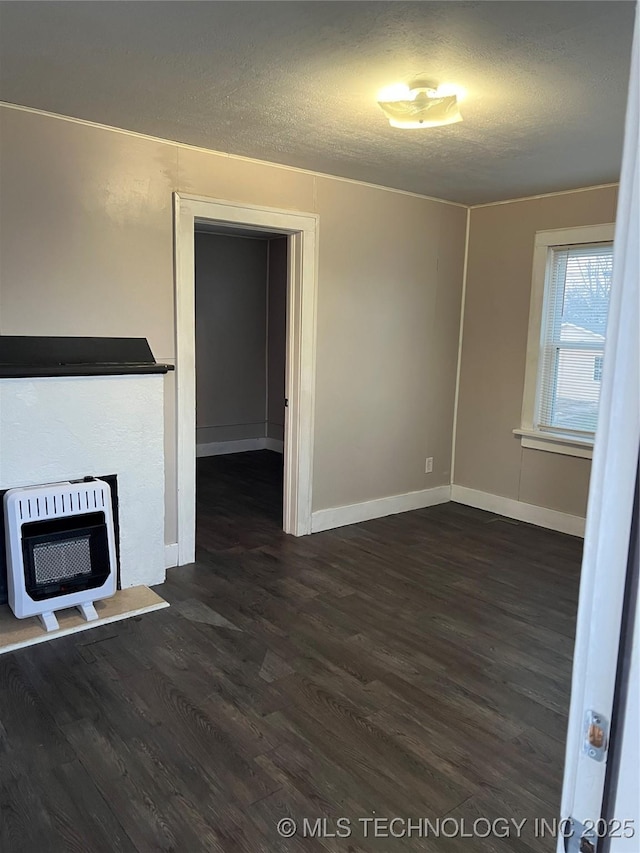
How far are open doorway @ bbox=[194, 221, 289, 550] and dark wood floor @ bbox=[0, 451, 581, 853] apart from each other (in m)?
2.98

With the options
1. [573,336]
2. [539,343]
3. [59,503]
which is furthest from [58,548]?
[573,336]

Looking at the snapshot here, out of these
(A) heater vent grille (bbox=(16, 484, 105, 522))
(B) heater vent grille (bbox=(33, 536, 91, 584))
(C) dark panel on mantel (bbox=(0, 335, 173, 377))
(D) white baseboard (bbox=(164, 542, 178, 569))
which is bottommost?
(D) white baseboard (bbox=(164, 542, 178, 569))

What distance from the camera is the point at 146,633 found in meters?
2.99

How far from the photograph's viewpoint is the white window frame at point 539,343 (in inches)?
173

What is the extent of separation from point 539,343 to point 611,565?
4.28m

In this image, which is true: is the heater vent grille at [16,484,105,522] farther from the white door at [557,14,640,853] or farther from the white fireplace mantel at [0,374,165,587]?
the white door at [557,14,640,853]

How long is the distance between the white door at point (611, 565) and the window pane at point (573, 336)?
13.2 feet

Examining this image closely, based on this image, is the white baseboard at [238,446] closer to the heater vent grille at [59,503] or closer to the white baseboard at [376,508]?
the white baseboard at [376,508]

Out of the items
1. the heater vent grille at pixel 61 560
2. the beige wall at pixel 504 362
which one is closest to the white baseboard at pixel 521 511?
the beige wall at pixel 504 362

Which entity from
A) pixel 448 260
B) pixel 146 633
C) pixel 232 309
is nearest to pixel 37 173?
pixel 146 633

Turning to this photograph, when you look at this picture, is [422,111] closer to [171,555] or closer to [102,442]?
[102,442]

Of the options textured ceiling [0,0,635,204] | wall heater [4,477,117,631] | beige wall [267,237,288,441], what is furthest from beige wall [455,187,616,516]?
wall heater [4,477,117,631]

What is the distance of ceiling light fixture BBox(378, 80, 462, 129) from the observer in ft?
8.21

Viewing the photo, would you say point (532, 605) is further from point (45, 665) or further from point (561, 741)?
point (45, 665)
